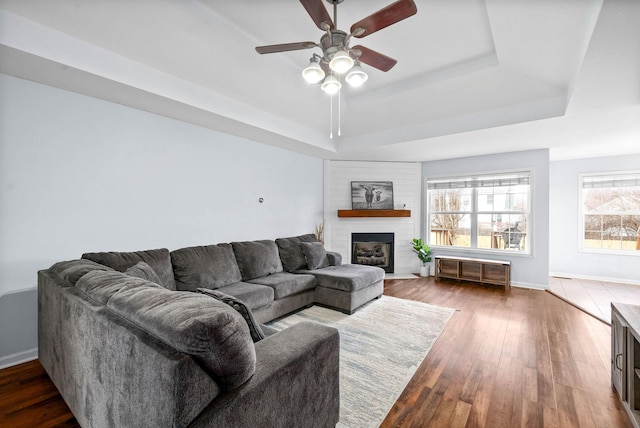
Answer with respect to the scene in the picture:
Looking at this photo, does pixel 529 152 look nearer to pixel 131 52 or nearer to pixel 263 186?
pixel 263 186

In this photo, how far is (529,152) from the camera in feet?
16.8

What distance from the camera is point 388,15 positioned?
1814 mm

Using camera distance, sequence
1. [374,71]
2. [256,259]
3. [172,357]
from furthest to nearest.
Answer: [256,259] < [374,71] < [172,357]

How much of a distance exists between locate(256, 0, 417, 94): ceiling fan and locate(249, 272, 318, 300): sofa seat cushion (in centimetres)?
220

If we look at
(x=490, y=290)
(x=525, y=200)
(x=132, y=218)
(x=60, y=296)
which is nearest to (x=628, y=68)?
(x=525, y=200)

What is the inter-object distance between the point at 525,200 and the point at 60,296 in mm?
6439

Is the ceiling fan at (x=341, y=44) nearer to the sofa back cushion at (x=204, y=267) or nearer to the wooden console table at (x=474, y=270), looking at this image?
the sofa back cushion at (x=204, y=267)

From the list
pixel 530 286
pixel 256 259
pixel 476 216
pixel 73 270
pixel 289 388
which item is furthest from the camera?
pixel 476 216

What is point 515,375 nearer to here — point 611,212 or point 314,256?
point 314,256

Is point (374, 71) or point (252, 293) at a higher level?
point (374, 71)

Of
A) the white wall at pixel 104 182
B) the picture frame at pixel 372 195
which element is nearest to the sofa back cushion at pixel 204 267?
the white wall at pixel 104 182

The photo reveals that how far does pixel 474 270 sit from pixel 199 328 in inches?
221

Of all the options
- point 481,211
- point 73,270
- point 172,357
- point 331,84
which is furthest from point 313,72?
point 481,211

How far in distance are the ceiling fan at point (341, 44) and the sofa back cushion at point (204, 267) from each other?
222 cm
